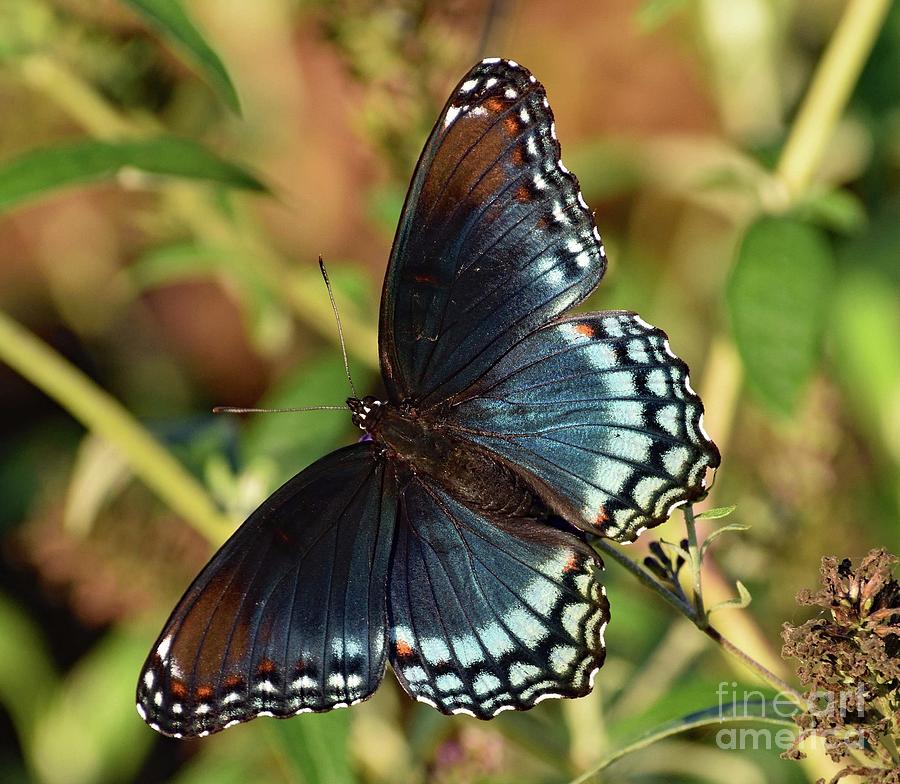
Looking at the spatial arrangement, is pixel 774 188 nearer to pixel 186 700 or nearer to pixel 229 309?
pixel 186 700

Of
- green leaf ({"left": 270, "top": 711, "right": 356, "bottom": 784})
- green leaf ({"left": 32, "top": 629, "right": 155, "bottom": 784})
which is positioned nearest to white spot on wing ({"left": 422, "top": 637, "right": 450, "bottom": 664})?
green leaf ({"left": 270, "top": 711, "right": 356, "bottom": 784})

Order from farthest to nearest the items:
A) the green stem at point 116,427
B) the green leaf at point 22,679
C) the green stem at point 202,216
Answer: the green leaf at point 22,679
the green stem at point 202,216
the green stem at point 116,427

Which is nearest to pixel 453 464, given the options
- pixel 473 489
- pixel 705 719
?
pixel 473 489

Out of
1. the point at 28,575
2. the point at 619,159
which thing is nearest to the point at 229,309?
the point at 28,575

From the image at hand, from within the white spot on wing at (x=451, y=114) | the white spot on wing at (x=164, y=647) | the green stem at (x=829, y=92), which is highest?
the green stem at (x=829, y=92)

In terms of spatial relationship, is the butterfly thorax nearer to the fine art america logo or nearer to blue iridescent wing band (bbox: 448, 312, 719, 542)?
blue iridescent wing band (bbox: 448, 312, 719, 542)

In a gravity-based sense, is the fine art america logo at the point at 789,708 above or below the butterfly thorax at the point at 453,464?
below

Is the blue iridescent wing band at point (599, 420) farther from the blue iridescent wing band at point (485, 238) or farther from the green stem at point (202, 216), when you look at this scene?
the green stem at point (202, 216)

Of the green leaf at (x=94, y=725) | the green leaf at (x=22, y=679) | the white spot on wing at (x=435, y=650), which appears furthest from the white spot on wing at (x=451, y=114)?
the green leaf at (x=22, y=679)
